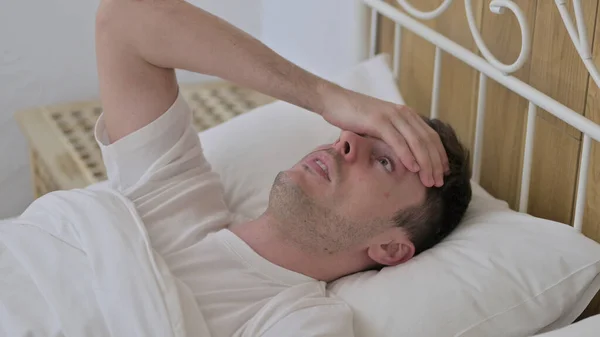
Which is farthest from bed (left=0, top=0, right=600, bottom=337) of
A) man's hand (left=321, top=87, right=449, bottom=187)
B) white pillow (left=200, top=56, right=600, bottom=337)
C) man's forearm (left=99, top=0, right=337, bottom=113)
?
man's forearm (left=99, top=0, right=337, bottom=113)

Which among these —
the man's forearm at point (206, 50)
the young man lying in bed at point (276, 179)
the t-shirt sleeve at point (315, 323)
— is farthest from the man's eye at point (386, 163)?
the t-shirt sleeve at point (315, 323)

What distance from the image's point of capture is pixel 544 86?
1245mm

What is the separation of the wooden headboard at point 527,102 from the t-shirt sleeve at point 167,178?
49cm

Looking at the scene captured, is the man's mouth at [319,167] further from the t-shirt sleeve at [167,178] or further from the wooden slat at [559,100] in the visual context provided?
the wooden slat at [559,100]

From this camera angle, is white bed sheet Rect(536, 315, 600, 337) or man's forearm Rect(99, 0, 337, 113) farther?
man's forearm Rect(99, 0, 337, 113)

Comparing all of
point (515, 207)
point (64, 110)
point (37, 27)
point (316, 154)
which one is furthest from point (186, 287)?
point (37, 27)

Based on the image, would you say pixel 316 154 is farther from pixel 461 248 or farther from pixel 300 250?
pixel 461 248

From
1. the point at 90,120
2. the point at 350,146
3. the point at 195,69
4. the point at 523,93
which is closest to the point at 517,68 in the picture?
the point at 523,93

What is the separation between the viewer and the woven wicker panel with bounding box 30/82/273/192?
1.78m

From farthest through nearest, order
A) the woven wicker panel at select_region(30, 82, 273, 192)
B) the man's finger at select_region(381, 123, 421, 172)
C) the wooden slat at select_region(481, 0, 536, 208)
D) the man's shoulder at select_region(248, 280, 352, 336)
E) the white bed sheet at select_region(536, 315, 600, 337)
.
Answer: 1. the woven wicker panel at select_region(30, 82, 273, 192)
2. the wooden slat at select_region(481, 0, 536, 208)
3. the man's finger at select_region(381, 123, 421, 172)
4. the man's shoulder at select_region(248, 280, 352, 336)
5. the white bed sheet at select_region(536, 315, 600, 337)

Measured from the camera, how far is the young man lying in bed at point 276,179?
47.7 inches

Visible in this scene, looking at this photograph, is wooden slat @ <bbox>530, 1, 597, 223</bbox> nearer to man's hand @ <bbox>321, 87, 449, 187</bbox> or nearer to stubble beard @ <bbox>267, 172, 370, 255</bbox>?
man's hand @ <bbox>321, 87, 449, 187</bbox>

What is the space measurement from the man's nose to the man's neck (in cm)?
15

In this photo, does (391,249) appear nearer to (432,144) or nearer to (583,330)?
(432,144)
